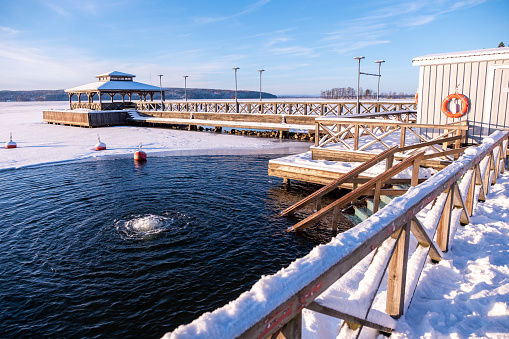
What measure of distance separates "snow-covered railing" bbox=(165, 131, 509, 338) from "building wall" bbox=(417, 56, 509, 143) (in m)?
7.65

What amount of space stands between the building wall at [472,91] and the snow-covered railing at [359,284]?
25.1 ft

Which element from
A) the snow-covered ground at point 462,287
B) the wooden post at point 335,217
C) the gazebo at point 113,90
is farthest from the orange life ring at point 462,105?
the gazebo at point 113,90

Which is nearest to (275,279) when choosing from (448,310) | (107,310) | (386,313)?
(386,313)

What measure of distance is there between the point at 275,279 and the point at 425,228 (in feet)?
8.16

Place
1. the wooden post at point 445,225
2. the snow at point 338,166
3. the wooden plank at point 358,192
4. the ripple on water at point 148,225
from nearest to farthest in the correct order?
the wooden post at point 445,225
the wooden plank at point 358,192
the ripple on water at point 148,225
the snow at point 338,166

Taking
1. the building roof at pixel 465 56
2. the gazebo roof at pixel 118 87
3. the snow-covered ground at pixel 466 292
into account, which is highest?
the gazebo roof at pixel 118 87

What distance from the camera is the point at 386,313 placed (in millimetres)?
2953

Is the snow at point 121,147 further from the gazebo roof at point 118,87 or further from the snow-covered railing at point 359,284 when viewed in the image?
the snow-covered railing at point 359,284

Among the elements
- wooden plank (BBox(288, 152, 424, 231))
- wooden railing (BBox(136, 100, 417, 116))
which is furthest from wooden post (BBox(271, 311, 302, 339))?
wooden railing (BBox(136, 100, 417, 116))

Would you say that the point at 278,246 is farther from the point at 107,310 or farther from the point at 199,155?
the point at 199,155

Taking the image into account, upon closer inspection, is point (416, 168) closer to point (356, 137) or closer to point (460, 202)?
point (460, 202)

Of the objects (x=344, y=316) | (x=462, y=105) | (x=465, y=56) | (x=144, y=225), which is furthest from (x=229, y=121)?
(x=344, y=316)

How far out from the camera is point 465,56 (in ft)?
34.7

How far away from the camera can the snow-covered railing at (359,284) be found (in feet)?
4.84
